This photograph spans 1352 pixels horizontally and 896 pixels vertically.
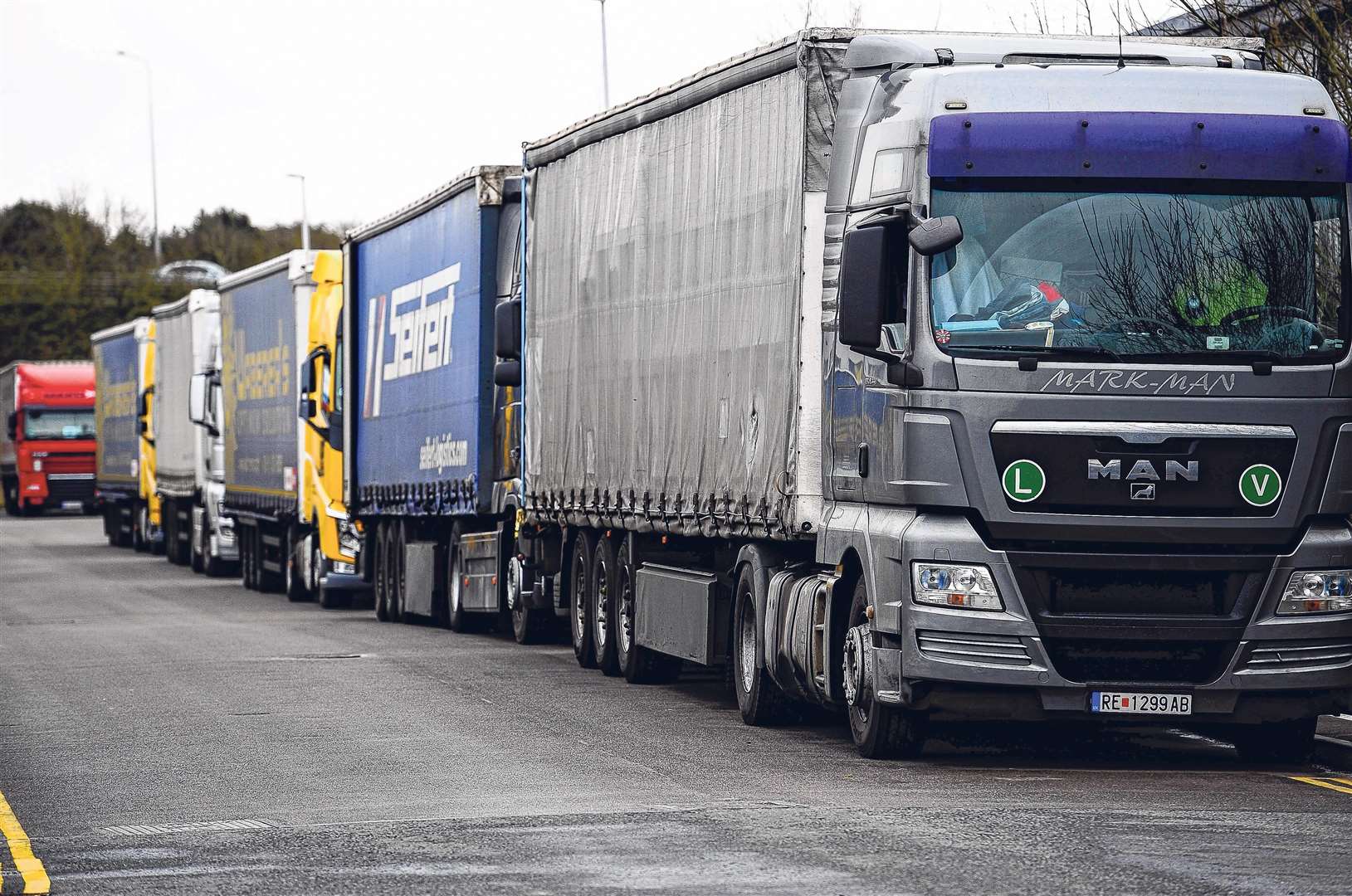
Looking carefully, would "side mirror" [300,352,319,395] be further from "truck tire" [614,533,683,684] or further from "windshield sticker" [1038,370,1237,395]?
"windshield sticker" [1038,370,1237,395]

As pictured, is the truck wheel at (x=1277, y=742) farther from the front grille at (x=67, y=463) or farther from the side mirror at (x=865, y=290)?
the front grille at (x=67, y=463)

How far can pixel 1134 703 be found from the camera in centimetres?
1238

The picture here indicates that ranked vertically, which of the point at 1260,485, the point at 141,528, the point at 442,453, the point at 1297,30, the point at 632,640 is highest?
the point at 1297,30

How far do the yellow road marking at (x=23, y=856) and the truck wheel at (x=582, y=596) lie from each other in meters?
7.88

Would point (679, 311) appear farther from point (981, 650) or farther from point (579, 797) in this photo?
point (579, 797)

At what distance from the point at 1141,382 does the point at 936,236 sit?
1243 millimetres

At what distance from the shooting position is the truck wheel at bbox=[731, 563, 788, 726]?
14.9m

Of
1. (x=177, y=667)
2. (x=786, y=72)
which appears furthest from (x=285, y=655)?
(x=786, y=72)

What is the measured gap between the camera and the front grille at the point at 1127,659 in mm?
12430

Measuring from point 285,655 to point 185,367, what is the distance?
2064cm

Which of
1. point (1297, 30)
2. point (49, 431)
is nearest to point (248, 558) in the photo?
point (1297, 30)

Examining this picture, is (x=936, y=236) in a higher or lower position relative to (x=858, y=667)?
higher

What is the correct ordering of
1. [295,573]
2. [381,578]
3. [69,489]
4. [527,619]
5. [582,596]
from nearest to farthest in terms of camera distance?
1. [582,596]
2. [527,619]
3. [381,578]
4. [295,573]
5. [69,489]

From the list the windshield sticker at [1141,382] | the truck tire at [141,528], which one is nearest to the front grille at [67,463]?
the truck tire at [141,528]
